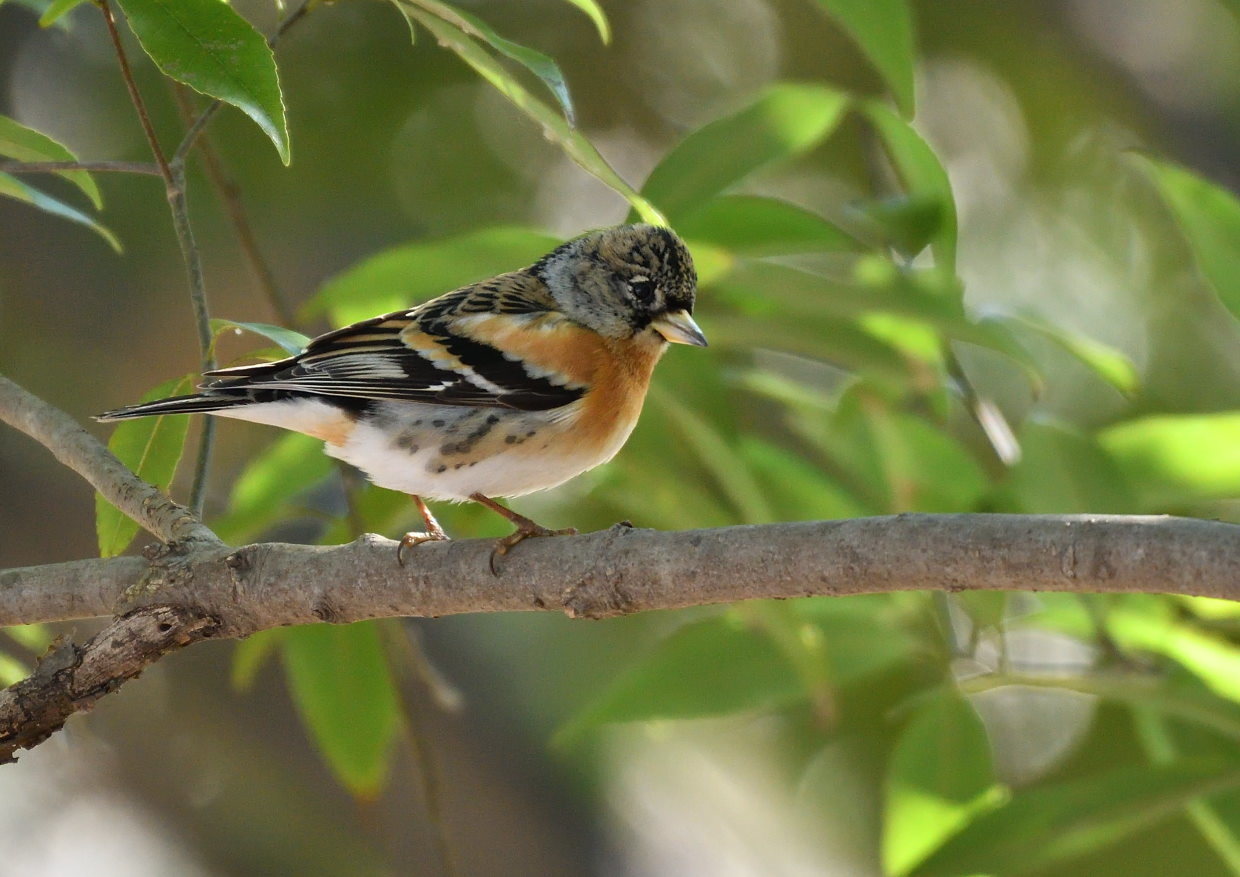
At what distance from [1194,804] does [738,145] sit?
165 centimetres

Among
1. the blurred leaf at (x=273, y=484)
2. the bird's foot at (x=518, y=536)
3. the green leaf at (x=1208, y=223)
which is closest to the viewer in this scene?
the bird's foot at (x=518, y=536)

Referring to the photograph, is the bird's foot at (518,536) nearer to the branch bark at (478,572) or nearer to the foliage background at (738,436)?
the branch bark at (478,572)

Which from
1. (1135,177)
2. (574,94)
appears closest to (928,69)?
(1135,177)

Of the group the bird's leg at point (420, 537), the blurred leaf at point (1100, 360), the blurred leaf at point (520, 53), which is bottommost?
the blurred leaf at point (1100, 360)

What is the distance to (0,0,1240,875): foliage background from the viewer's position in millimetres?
2709

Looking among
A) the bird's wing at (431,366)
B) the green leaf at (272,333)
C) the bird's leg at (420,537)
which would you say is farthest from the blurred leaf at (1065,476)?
the green leaf at (272,333)

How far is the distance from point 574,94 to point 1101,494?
3.44 meters

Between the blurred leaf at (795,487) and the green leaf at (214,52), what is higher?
the green leaf at (214,52)

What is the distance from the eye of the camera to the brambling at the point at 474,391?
257 centimetres

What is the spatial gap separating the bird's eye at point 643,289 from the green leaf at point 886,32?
689 mm

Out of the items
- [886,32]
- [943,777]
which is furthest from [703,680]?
Answer: [886,32]

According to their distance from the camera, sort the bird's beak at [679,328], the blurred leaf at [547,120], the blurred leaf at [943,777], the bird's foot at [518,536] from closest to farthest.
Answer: the blurred leaf at [547,120] → the bird's foot at [518,536] → the bird's beak at [679,328] → the blurred leaf at [943,777]

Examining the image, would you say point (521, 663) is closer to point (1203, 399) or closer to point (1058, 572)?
point (1203, 399)

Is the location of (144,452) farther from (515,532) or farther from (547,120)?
(547,120)
